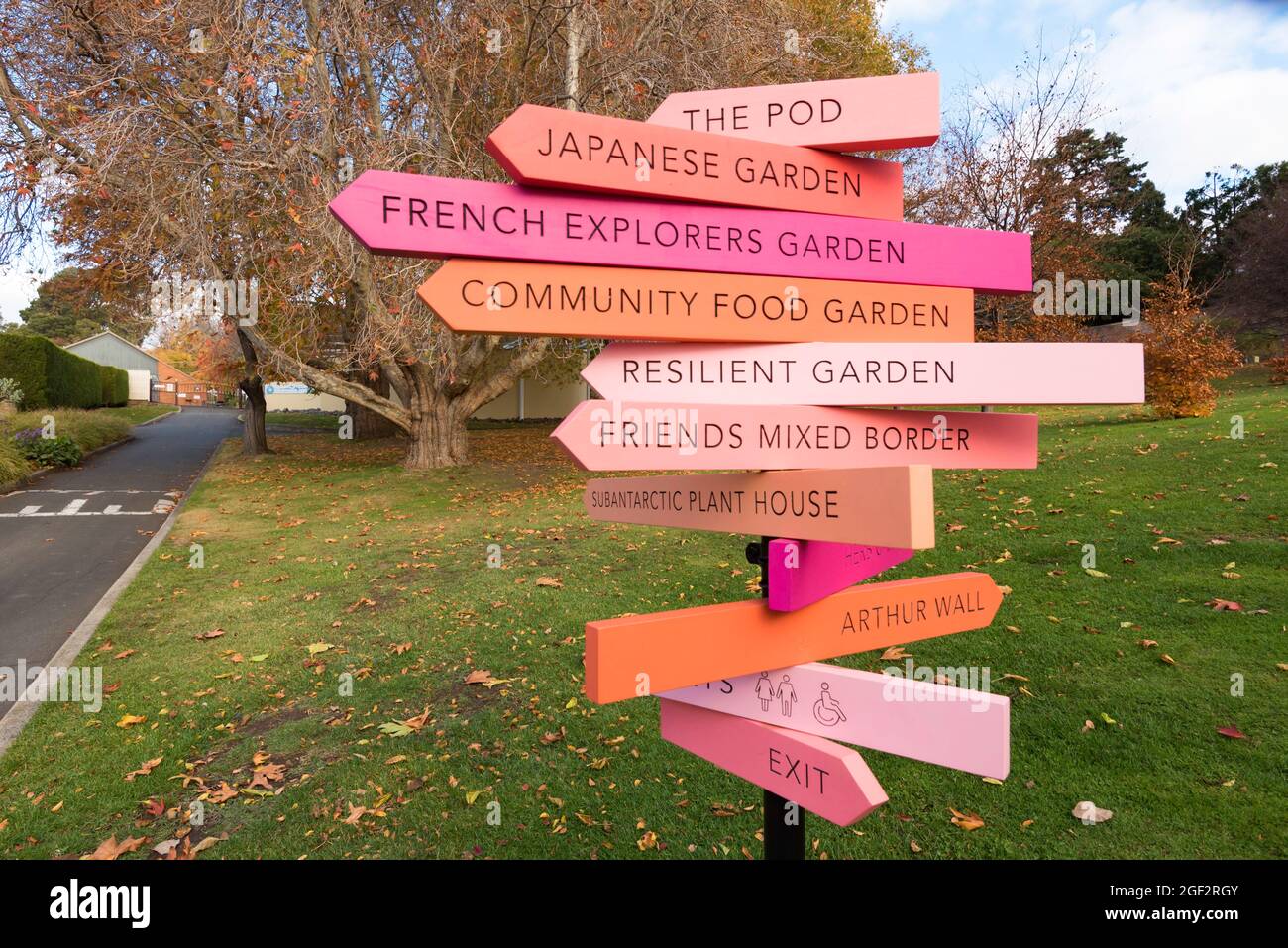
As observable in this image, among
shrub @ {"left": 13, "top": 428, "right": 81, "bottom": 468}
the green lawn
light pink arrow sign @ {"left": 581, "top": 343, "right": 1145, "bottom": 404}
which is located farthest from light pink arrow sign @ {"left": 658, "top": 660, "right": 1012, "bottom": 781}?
shrub @ {"left": 13, "top": 428, "right": 81, "bottom": 468}

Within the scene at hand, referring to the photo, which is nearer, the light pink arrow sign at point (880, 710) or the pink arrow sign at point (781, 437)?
the pink arrow sign at point (781, 437)

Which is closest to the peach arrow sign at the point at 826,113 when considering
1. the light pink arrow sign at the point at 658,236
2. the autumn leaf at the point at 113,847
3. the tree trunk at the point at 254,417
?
the light pink arrow sign at the point at 658,236

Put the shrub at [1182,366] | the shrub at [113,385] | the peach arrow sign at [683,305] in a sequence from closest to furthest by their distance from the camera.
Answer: the peach arrow sign at [683,305] < the shrub at [1182,366] < the shrub at [113,385]

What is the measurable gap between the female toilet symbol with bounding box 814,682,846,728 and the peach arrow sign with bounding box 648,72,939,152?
1.32m

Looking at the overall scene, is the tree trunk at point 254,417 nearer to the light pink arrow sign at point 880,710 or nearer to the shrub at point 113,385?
the light pink arrow sign at point 880,710

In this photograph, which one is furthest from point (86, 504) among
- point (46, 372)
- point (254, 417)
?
point (46, 372)

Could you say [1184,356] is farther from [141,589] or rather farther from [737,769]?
[141,589]

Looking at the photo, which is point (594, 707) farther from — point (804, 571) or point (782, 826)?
point (804, 571)

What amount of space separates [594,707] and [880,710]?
3.48 m

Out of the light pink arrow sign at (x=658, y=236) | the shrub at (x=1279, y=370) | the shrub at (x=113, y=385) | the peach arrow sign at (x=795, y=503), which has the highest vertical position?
the shrub at (x=113, y=385)

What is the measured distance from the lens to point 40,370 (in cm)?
2311

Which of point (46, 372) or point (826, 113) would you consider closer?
point (826, 113)

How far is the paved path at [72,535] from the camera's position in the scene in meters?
7.23

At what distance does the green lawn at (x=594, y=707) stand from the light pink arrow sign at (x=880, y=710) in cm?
190
